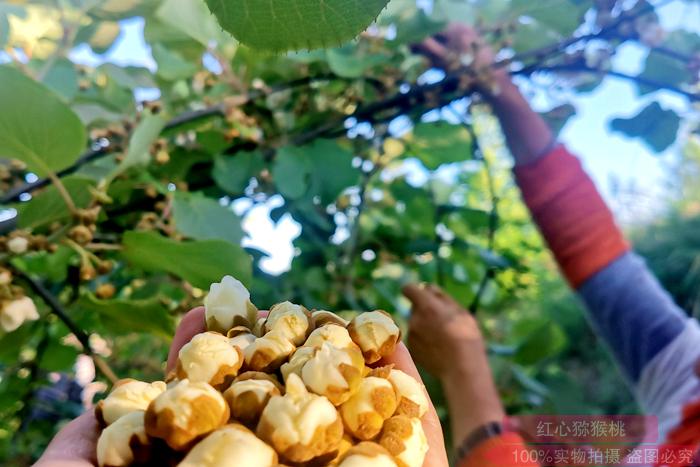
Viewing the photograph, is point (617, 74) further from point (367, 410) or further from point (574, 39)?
point (367, 410)

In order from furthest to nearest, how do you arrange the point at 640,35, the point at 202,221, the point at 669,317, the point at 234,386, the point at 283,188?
the point at 669,317 → the point at 640,35 → the point at 283,188 → the point at 202,221 → the point at 234,386

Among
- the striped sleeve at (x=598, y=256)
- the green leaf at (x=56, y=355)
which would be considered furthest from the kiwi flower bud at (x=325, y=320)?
the striped sleeve at (x=598, y=256)

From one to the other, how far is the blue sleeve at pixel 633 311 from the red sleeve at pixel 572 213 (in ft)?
0.07

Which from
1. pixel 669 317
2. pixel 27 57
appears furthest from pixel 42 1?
pixel 669 317

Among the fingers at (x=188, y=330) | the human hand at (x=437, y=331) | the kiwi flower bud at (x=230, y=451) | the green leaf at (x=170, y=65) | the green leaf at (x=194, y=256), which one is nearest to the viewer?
the kiwi flower bud at (x=230, y=451)

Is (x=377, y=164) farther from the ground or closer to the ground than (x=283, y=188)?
farther from the ground

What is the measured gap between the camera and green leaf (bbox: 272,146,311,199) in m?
0.65

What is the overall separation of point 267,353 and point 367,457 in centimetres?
6

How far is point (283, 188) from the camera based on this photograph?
654 mm

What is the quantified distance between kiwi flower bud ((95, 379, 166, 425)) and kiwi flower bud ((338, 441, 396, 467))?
8cm

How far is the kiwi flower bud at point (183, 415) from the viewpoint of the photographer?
21cm

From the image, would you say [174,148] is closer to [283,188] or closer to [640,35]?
[283,188]

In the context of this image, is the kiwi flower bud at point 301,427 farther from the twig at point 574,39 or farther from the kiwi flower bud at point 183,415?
the twig at point 574,39

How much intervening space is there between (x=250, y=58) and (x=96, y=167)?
0.71 feet
